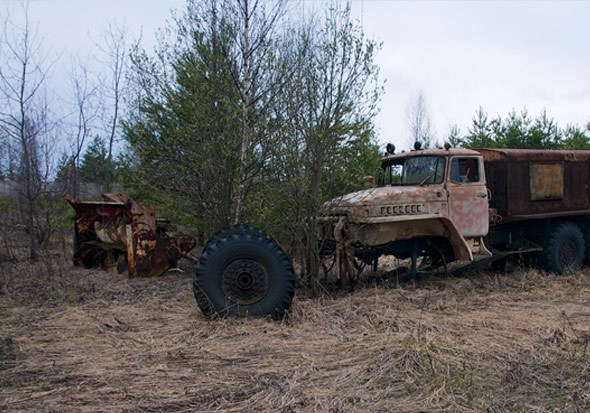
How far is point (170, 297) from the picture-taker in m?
7.94

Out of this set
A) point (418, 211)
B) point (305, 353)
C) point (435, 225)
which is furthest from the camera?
point (435, 225)

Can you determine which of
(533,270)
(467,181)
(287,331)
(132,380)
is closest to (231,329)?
(287,331)

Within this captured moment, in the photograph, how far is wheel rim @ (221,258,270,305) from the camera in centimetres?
659

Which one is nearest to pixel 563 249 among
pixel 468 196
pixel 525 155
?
pixel 525 155

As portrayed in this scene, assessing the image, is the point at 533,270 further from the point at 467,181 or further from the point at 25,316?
the point at 25,316

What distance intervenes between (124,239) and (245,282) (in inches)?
172

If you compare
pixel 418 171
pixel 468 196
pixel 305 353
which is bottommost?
pixel 305 353

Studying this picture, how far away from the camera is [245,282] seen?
6.61 metres

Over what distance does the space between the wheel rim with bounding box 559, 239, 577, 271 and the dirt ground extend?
2.44m

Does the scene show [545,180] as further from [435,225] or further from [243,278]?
[243,278]

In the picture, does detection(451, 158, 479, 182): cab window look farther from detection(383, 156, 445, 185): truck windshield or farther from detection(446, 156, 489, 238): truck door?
detection(383, 156, 445, 185): truck windshield

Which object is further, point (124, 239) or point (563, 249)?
point (563, 249)

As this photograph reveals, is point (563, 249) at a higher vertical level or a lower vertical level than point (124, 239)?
lower

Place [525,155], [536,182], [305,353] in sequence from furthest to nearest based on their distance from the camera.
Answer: [536,182] → [525,155] → [305,353]
